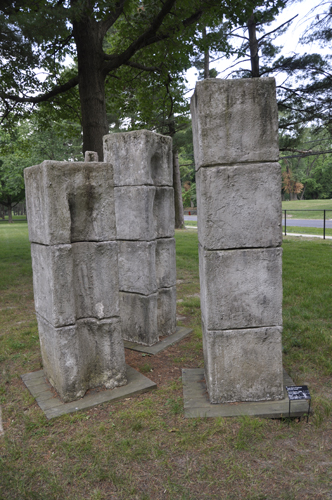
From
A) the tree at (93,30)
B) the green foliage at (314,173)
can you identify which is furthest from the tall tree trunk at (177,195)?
the green foliage at (314,173)

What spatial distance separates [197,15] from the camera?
28.7 feet

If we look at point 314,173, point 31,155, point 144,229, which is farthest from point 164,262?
point 314,173

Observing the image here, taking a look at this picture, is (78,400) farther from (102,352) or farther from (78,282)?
(78,282)

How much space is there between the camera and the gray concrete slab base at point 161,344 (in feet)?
16.6

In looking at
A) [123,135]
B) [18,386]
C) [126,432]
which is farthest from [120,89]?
[126,432]

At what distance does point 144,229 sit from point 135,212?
0.87 feet

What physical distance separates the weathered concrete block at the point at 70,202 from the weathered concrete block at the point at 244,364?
1562 millimetres

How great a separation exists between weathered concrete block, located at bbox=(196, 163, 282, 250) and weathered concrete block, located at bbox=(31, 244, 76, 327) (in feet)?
4.49

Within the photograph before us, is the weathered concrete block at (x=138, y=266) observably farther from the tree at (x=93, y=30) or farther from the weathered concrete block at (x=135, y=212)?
the tree at (x=93, y=30)

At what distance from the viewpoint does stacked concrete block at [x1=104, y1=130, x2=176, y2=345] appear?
4977mm

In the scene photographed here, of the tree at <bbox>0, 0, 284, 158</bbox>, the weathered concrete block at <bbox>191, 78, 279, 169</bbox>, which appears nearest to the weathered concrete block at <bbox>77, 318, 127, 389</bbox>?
the weathered concrete block at <bbox>191, 78, 279, 169</bbox>

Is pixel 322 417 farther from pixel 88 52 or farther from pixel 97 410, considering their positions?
pixel 88 52

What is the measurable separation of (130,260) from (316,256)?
7.18 meters

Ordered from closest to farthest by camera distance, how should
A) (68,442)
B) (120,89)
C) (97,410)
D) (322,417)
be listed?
(68,442) < (322,417) < (97,410) < (120,89)
